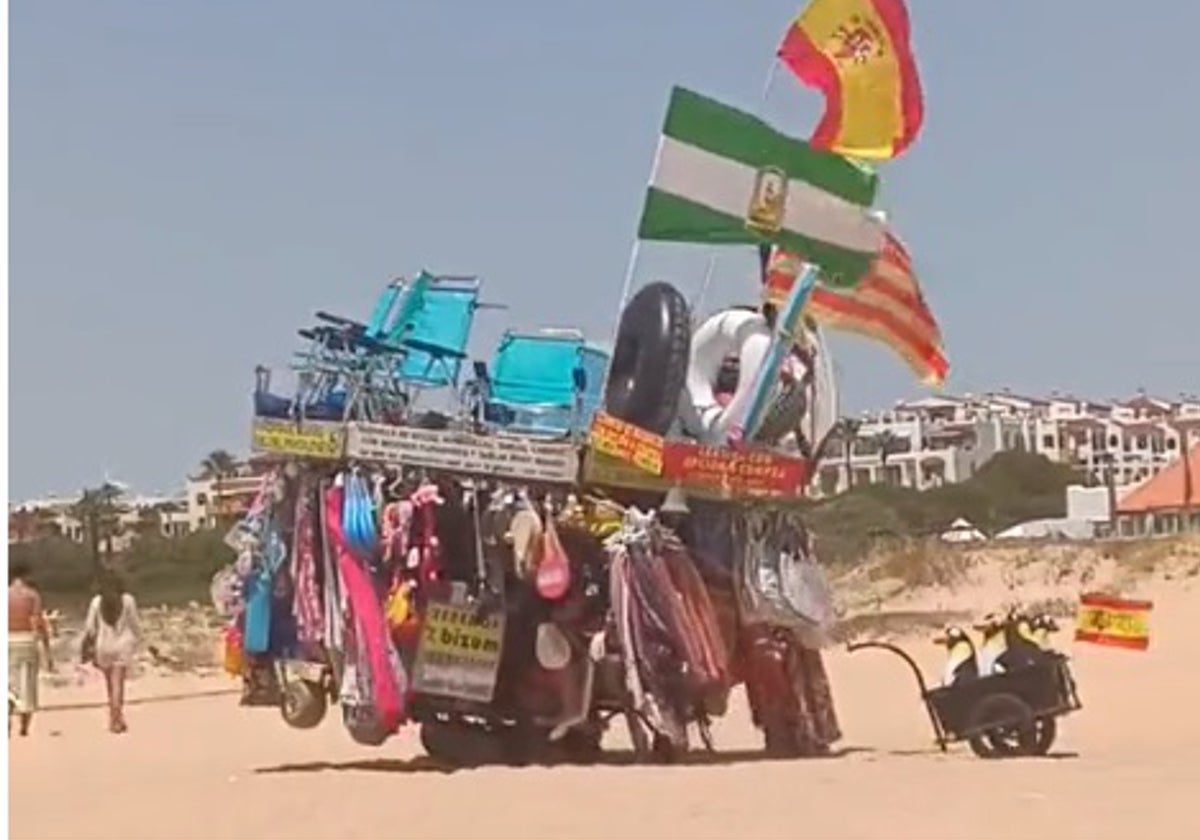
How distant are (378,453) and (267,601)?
1.02 metres

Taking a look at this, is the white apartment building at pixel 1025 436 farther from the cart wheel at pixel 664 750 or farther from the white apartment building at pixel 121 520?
the cart wheel at pixel 664 750

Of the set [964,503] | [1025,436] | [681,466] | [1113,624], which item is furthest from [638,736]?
[1025,436]

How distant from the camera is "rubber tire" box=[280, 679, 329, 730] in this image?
12359mm

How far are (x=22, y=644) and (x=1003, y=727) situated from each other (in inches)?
256

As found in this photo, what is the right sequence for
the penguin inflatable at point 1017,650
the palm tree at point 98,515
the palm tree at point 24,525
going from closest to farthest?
the penguin inflatable at point 1017,650 < the palm tree at point 24,525 < the palm tree at point 98,515

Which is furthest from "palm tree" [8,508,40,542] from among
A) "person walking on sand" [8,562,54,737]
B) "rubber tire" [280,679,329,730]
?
"rubber tire" [280,679,329,730]

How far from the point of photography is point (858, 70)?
43.6ft

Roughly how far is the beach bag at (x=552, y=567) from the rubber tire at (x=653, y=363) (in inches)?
30.6

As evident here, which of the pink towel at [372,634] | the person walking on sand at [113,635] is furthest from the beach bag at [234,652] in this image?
the person walking on sand at [113,635]

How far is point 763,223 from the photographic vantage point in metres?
12.7

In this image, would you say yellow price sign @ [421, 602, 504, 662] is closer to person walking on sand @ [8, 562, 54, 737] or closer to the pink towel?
the pink towel

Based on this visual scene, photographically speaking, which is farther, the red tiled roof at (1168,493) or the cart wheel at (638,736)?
the red tiled roof at (1168,493)

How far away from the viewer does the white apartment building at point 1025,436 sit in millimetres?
76438

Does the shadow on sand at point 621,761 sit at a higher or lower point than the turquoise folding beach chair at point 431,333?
lower
